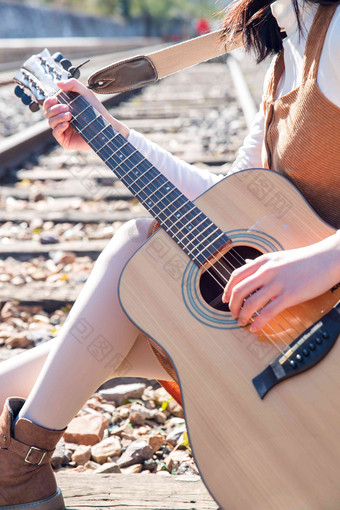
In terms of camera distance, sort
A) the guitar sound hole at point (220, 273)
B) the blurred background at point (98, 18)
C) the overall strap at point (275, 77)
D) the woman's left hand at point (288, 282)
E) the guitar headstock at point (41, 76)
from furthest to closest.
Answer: the blurred background at point (98, 18), the guitar headstock at point (41, 76), the overall strap at point (275, 77), the guitar sound hole at point (220, 273), the woman's left hand at point (288, 282)

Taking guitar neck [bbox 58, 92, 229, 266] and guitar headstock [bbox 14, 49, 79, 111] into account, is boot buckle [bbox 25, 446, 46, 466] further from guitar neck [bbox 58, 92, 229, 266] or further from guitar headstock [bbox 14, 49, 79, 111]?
guitar headstock [bbox 14, 49, 79, 111]

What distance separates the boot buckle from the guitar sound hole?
0.59 metres

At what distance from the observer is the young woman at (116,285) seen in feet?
4.37

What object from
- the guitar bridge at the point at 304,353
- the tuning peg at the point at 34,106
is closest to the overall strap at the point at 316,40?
the guitar bridge at the point at 304,353

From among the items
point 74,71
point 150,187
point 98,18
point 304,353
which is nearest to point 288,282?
point 304,353

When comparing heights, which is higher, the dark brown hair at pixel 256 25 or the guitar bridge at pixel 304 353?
Result: the dark brown hair at pixel 256 25

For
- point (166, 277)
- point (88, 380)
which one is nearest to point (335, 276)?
point (166, 277)

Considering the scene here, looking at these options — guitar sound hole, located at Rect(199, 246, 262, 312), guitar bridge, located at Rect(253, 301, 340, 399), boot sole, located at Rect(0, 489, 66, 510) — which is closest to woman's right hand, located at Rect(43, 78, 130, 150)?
guitar sound hole, located at Rect(199, 246, 262, 312)

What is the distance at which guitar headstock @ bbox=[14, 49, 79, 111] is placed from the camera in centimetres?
183

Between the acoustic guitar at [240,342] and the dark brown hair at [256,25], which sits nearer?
the acoustic guitar at [240,342]

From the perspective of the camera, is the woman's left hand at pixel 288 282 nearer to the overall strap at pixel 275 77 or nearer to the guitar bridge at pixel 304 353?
the guitar bridge at pixel 304 353

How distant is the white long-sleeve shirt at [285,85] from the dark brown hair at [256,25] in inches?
4.9

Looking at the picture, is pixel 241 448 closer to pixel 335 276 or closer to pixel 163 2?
pixel 335 276

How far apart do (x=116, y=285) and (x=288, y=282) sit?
0.50m
